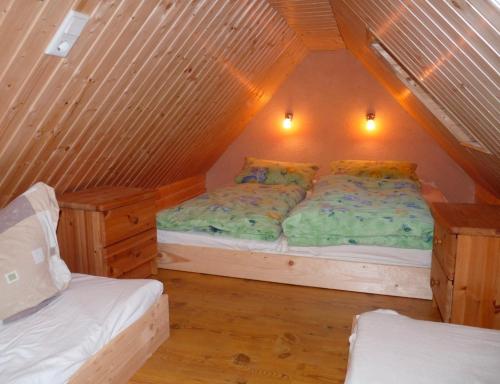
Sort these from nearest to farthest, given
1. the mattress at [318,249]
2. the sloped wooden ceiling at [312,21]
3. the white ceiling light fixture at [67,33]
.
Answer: the white ceiling light fixture at [67,33] → the mattress at [318,249] → the sloped wooden ceiling at [312,21]

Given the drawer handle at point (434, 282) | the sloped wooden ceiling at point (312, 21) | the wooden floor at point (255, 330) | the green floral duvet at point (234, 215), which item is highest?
the sloped wooden ceiling at point (312, 21)

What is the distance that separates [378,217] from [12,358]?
2.14 metres

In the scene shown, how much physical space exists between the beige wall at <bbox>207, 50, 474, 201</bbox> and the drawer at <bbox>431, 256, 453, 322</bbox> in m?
2.42

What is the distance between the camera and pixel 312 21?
3.50m

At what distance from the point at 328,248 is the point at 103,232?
1.40 metres

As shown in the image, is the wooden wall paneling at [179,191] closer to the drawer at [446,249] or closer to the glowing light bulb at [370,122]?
the glowing light bulb at [370,122]

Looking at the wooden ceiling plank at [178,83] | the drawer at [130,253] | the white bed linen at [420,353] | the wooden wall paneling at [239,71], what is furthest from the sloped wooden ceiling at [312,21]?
the white bed linen at [420,353]

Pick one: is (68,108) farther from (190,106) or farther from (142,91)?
(190,106)

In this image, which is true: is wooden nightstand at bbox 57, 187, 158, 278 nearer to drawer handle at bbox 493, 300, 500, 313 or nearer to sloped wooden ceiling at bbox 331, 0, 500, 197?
sloped wooden ceiling at bbox 331, 0, 500, 197

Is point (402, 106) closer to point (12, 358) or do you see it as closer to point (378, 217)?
point (378, 217)

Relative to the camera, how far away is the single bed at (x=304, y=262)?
2.69 metres

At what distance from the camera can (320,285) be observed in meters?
2.85

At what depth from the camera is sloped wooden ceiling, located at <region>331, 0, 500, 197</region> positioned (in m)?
1.24

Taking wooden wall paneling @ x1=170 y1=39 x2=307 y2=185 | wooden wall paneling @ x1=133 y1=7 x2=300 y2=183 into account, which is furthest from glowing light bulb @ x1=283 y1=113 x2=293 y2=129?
wooden wall paneling @ x1=133 y1=7 x2=300 y2=183
